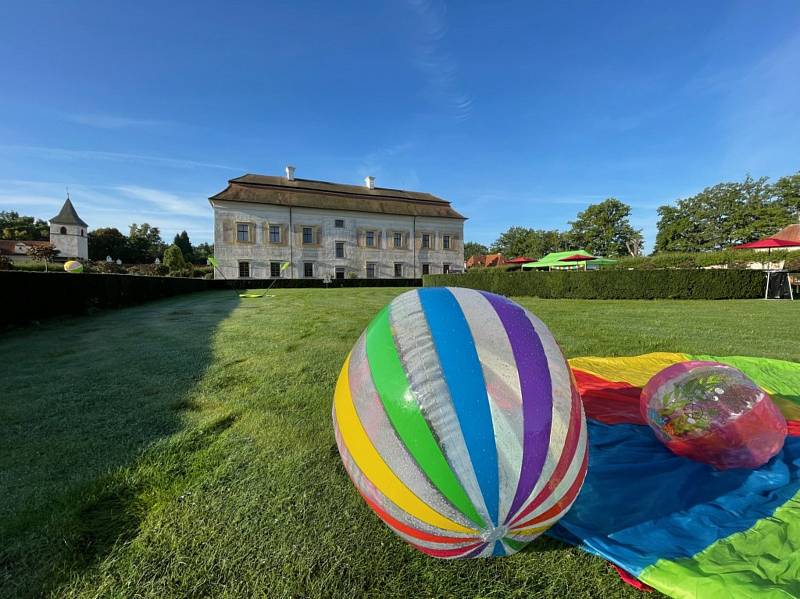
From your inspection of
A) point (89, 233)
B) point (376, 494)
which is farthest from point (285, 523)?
point (89, 233)

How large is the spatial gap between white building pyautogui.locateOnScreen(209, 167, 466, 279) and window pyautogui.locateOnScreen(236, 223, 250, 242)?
0.30 ft

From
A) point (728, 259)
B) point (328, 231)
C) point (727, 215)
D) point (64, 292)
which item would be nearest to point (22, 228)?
point (328, 231)

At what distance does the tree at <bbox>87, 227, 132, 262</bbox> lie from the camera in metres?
68.8

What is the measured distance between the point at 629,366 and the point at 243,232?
118 ft

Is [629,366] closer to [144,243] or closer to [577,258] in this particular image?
[577,258]

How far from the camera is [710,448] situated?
2.32 meters

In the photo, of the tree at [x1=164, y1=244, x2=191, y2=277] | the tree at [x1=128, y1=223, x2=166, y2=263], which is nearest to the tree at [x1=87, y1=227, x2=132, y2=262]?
the tree at [x1=128, y1=223, x2=166, y2=263]

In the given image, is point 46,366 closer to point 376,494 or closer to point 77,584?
point 77,584

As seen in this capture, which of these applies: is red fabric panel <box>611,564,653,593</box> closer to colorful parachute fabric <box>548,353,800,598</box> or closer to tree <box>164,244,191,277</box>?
colorful parachute fabric <box>548,353,800,598</box>

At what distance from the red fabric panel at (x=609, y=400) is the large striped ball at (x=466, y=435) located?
6.15 ft

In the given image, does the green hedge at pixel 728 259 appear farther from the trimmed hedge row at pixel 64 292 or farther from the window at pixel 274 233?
the window at pixel 274 233

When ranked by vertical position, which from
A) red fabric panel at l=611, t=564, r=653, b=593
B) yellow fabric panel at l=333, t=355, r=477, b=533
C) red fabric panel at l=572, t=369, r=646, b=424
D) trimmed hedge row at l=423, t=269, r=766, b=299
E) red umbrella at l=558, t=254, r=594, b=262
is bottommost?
red fabric panel at l=611, t=564, r=653, b=593

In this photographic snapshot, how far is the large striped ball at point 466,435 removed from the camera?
1.35 m

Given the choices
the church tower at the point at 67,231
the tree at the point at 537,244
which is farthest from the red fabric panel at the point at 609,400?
the church tower at the point at 67,231
